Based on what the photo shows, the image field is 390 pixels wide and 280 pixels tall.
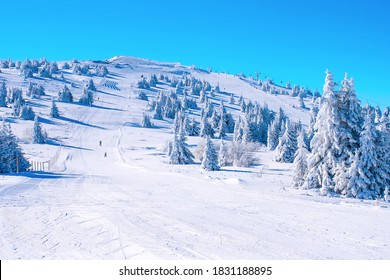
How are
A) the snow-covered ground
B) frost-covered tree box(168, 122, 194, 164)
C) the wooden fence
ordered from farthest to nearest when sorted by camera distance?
frost-covered tree box(168, 122, 194, 164) < the wooden fence < the snow-covered ground

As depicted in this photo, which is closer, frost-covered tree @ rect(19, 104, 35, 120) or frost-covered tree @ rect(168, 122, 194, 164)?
frost-covered tree @ rect(168, 122, 194, 164)

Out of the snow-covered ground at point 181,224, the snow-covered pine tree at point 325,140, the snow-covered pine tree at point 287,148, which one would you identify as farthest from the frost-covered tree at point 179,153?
the snow-covered pine tree at point 325,140

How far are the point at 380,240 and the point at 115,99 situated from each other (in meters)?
141

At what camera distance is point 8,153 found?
84.3 ft

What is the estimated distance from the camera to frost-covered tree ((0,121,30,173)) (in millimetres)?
25078

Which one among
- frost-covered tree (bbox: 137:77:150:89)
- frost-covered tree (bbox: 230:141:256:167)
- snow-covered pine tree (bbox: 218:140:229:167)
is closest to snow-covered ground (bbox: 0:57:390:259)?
snow-covered pine tree (bbox: 218:140:229:167)

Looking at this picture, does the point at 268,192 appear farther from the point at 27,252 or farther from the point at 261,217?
the point at 27,252

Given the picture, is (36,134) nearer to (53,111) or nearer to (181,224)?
(53,111)

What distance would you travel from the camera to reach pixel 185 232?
898 cm

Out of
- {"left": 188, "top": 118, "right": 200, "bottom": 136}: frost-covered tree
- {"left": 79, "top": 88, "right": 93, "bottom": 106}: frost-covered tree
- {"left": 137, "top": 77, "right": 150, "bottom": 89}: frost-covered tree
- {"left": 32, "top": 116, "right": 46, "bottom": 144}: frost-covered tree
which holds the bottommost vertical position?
{"left": 32, "top": 116, "right": 46, "bottom": 144}: frost-covered tree

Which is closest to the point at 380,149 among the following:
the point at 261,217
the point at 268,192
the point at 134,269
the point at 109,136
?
the point at 268,192

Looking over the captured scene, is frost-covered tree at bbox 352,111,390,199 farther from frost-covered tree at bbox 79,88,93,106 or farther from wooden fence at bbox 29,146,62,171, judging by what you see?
frost-covered tree at bbox 79,88,93,106

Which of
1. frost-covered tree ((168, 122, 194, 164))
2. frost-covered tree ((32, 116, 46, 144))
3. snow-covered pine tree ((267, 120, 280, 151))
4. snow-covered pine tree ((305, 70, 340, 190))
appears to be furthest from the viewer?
snow-covered pine tree ((267, 120, 280, 151))

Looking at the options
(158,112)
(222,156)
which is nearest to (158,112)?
(158,112)
